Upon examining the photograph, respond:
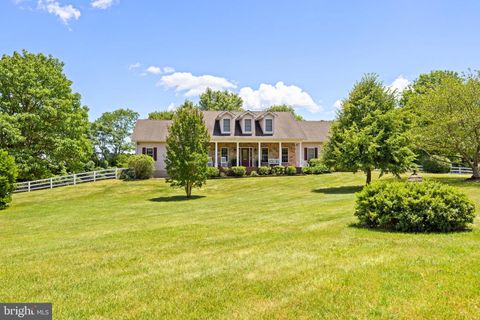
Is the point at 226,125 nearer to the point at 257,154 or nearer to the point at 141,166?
the point at 257,154

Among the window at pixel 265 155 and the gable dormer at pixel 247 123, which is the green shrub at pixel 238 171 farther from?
the window at pixel 265 155

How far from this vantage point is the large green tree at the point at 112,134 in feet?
190

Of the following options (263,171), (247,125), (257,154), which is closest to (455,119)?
(263,171)

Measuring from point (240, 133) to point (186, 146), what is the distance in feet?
50.4

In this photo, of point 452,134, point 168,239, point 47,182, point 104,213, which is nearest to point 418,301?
point 168,239

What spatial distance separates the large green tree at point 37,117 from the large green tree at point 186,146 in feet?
45.5

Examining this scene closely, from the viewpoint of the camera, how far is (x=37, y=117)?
97.7 feet

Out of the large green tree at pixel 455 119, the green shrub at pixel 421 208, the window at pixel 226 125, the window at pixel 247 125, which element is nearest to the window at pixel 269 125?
the window at pixel 247 125

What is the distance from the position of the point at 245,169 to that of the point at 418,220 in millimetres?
25653

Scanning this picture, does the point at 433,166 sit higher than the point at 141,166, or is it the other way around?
the point at 141,166

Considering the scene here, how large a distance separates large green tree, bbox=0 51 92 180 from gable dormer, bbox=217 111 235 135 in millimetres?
12952

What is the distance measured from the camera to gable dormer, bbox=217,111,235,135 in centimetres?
3662

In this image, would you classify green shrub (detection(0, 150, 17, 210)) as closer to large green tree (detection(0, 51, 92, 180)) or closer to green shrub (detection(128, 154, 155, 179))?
large green tree (detection(0, 51, 92, 180))

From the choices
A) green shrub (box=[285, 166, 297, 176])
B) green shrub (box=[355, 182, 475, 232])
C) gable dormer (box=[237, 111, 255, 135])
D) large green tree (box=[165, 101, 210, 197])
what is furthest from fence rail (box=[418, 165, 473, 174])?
green shrub (box=[355, 182, 475, 232])
